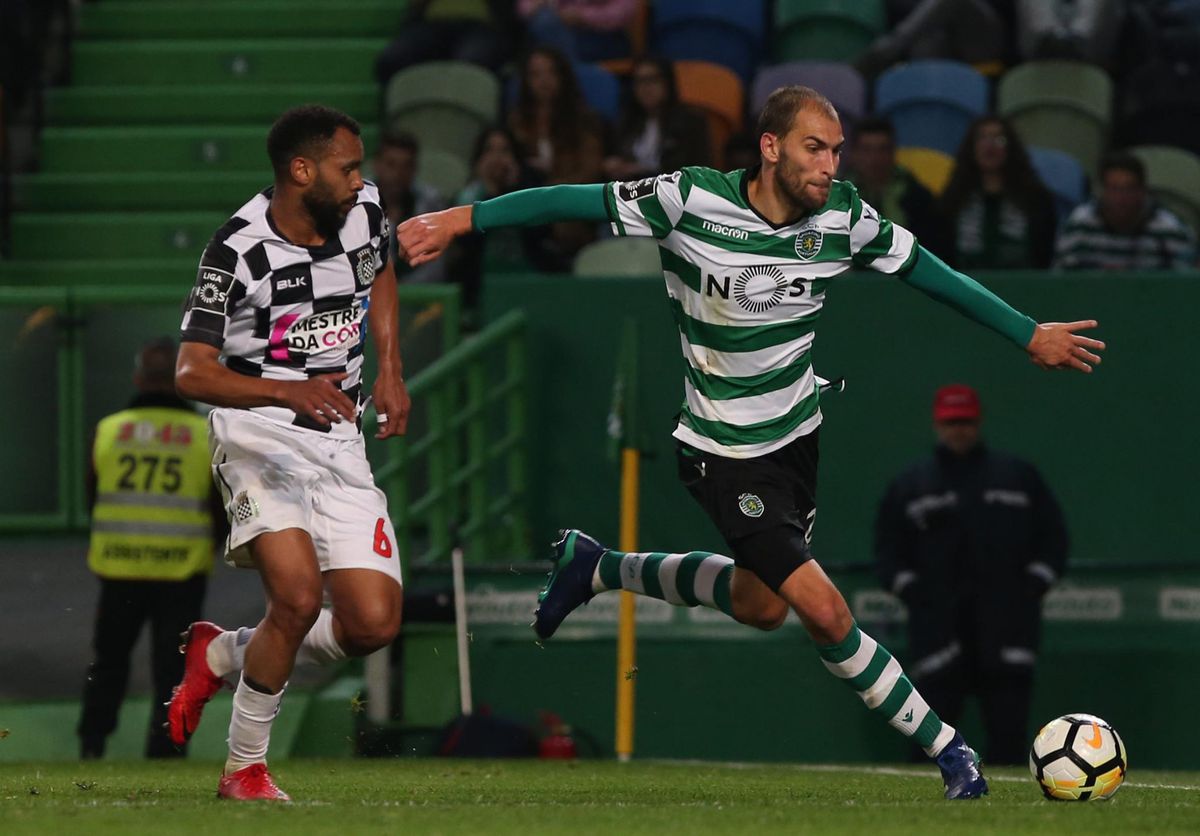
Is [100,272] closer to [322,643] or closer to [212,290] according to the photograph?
[322,643]

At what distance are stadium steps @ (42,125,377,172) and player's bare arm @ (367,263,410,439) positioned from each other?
7644mm

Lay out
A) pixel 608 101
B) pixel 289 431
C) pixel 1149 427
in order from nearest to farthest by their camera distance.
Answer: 1. pixel 289 431
2. pixel 1149 427
3. pixel 608 101

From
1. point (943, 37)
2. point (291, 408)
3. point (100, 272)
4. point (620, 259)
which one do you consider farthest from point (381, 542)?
point (943, 37)

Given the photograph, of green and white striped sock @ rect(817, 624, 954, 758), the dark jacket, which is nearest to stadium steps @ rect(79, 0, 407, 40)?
the dark jacket

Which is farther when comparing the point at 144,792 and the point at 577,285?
the point at 577,285

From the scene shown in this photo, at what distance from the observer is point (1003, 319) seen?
7035 mm

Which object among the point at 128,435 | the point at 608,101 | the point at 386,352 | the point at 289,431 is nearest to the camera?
the point at 289,431

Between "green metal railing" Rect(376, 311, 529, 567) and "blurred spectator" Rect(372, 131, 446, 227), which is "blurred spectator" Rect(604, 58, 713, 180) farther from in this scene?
"green metal railing" Rect(376, 311, 529, 567)

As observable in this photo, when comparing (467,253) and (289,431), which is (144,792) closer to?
(289,431)

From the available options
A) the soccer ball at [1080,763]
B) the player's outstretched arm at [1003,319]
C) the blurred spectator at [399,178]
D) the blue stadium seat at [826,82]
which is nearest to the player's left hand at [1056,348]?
the player's outstretched arm at [1003,319]

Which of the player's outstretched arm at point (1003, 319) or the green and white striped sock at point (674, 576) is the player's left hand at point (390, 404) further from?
the player's outstretched arm at point (1003, 319)

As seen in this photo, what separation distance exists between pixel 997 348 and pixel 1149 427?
90 cm

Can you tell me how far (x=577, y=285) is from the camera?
11906 millimetres

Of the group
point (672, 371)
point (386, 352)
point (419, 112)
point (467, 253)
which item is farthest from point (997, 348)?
point (386, 352)
